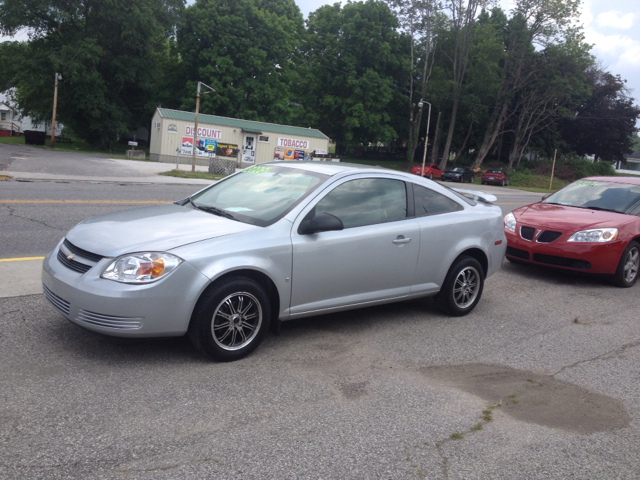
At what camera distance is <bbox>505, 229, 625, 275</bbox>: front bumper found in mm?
7934

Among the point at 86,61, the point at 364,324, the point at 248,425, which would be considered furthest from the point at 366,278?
the point at 86,61

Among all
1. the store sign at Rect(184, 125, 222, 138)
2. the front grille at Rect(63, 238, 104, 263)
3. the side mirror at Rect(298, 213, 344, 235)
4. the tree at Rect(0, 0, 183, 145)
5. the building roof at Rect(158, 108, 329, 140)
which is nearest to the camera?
the front grille at Rect(63, 238, 104, 263)

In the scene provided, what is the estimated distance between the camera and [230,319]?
14.3ft

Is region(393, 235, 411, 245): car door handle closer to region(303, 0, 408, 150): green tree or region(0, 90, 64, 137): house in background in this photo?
region(303, 0, 408, 150): green tree

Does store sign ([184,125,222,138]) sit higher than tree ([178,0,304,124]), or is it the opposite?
tree ([178,0,304,124])

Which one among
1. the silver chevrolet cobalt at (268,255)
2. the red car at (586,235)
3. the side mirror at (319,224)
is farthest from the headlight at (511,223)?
the side mirror at (319,224)

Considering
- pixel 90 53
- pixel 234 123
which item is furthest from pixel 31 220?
pixel 90 53

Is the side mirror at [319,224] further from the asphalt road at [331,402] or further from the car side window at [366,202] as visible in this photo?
the asphalt road at [331,402]

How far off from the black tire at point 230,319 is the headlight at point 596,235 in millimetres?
5296

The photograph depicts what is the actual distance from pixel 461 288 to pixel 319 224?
218 centimetres

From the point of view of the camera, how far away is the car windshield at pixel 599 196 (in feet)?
29.3

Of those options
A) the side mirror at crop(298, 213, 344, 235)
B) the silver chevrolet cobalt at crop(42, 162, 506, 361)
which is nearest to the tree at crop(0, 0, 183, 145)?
the silver chevrolet cobalt at crop(42, 162, 506, 361)

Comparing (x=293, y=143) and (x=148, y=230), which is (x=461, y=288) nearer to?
(x=148, y=230)

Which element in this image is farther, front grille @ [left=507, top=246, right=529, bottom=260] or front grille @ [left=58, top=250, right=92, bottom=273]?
front grille @ [left=507, top=246, right=529, bottom=260]
